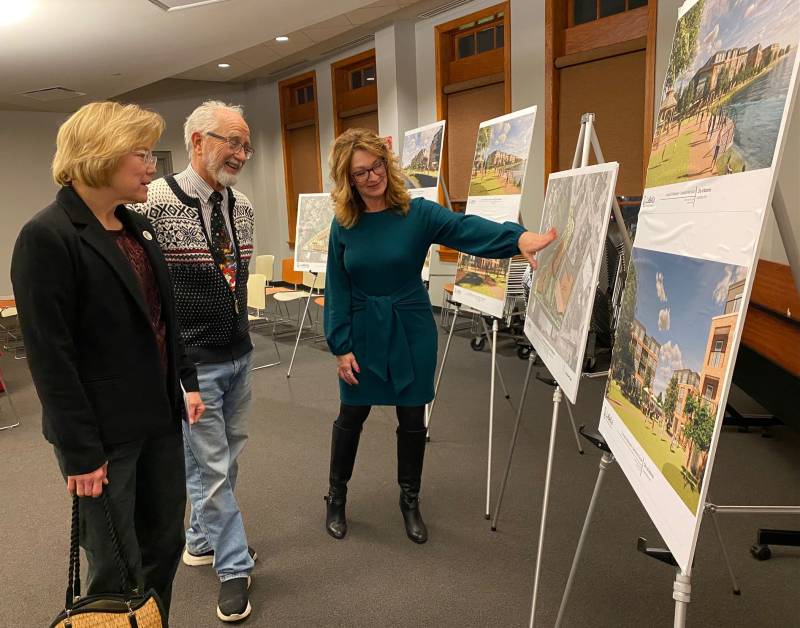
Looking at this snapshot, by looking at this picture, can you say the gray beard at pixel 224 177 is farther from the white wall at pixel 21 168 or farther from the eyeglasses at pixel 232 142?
the white wall at pixel 21 168

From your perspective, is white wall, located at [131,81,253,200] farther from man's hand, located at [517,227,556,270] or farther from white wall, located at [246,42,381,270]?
man's hand, located at [517,227,556,270]

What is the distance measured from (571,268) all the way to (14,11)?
16.5 ft

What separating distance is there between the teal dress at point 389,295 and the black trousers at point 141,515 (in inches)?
33.5

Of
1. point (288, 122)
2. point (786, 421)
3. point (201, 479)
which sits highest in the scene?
point (288, 122)

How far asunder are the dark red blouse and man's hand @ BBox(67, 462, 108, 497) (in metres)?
0.29

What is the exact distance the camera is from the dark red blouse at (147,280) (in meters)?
1.49

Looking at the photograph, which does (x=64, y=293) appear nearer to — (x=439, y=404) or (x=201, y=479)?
(x=201, y=479)

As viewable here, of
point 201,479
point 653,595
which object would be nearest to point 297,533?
point 201,479

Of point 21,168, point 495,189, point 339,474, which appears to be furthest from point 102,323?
point 21,168

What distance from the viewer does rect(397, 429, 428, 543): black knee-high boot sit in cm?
242

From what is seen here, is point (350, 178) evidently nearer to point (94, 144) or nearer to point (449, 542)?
point (94, 144)

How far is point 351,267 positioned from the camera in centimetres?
223

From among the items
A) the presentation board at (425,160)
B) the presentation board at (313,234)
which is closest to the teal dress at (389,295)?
the presentation board at (425,160)

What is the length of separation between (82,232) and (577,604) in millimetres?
1920
